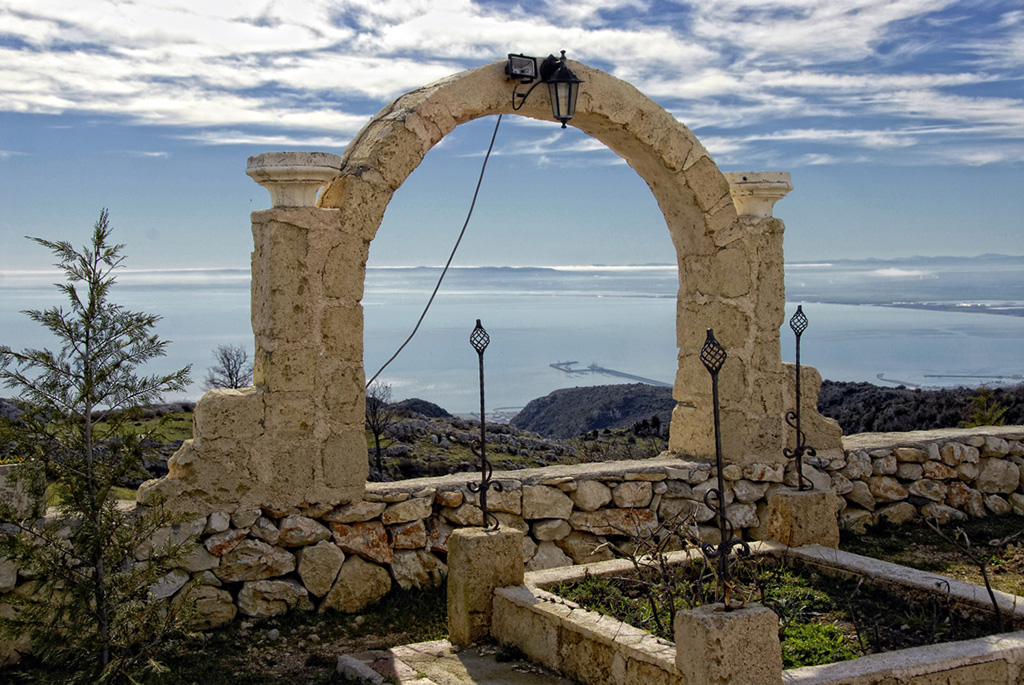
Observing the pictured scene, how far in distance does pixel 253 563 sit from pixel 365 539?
0.72 metres

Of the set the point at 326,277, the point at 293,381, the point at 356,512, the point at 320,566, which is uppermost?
the point at 326,277

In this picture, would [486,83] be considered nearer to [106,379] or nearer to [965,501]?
[106,379]

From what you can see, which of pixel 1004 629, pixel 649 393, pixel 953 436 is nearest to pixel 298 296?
pixel 1004 629

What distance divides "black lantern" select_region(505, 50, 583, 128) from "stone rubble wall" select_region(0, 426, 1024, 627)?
2.58m

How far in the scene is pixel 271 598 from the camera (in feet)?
20.0

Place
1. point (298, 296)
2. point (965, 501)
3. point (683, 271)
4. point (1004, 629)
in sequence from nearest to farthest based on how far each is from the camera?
1. point (1004, 629)
2. point (298, 296)
3. point (683, 271)
4. point (965, 501)

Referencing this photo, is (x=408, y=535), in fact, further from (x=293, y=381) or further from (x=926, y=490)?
(x=926, y=490)

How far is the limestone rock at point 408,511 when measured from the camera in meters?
6.43

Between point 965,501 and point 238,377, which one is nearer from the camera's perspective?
point 965,501

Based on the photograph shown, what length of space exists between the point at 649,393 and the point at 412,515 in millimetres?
12377

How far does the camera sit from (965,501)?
8328 mm

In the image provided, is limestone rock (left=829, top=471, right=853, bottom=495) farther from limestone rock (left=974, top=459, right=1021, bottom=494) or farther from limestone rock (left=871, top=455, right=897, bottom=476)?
limestone rock (left=974, top=459, right=1021, bottom=494)

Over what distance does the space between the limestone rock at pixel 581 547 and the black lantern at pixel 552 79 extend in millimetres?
2963

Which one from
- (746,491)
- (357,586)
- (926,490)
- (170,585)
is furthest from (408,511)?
(926,490)
